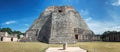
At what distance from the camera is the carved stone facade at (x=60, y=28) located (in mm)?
31812

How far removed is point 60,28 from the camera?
110 ft

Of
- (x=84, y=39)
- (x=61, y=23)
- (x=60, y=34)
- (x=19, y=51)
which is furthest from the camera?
(x=84, y=39)

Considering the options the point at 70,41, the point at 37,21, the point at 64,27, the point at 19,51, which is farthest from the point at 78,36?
the point at 19,51

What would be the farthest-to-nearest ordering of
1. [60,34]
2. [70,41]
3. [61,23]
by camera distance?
[61,23] < [60,34] < [70,41]

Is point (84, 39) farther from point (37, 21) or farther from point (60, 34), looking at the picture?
point (37, 21)

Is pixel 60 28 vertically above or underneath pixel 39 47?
above

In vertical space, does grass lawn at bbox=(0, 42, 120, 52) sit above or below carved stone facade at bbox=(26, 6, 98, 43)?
below

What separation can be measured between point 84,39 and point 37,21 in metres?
12.7

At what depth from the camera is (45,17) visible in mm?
42062

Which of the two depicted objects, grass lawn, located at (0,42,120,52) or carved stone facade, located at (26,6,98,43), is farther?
carved stone facade, located at (26,6,98,43)

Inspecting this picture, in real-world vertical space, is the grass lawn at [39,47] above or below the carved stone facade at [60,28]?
below

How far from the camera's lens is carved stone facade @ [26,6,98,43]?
31812 mm

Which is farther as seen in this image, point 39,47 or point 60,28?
point 60,28

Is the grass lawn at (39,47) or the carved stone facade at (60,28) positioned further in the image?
the carved stone facade at (60,28)
